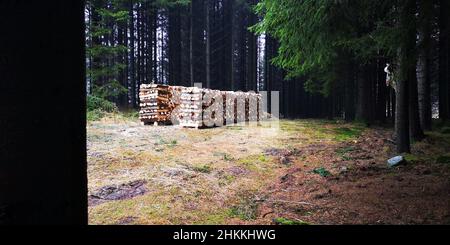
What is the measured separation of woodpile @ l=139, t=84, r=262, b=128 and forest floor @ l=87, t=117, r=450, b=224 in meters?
4.39

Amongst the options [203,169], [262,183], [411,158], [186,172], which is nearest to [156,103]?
[203,169]

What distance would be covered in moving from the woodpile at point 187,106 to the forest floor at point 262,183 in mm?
4385

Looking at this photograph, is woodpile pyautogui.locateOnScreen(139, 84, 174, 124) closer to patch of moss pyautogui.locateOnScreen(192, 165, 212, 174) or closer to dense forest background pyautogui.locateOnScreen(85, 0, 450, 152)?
dense forest background pyautogui.locateOnScreen(85, 0, 450, 152)

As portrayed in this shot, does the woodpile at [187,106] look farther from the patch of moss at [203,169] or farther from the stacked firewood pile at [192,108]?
the patch of moss at [203,169]

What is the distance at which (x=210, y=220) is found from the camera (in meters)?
4.31

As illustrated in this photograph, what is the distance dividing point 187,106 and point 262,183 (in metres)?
8.82

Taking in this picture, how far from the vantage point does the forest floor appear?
14.4 feet

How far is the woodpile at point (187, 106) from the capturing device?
1449 centimetres

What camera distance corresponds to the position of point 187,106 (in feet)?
47.9

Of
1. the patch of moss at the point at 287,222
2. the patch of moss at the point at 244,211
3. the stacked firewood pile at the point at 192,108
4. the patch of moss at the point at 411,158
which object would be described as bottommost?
the patch of moss at the point at 244,211

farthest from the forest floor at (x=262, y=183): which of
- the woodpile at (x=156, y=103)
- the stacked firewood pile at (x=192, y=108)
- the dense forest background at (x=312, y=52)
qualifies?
the woodpile at (x=156, y=103)

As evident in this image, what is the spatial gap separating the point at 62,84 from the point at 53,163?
33 centimetres
